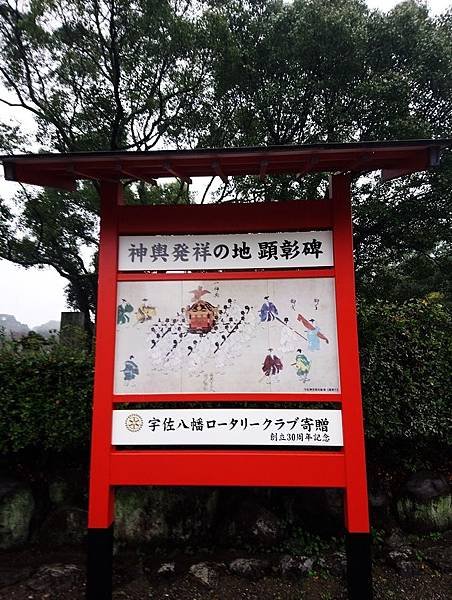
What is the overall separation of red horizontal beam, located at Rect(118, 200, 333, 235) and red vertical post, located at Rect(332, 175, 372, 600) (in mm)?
603

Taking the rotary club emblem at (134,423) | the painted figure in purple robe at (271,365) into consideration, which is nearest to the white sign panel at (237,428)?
the rotary club emblem at (134,423)

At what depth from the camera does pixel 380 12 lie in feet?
32.2

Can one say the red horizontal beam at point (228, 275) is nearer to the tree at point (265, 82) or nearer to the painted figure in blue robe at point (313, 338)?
the painted figure in blue robe at point (313, 338)

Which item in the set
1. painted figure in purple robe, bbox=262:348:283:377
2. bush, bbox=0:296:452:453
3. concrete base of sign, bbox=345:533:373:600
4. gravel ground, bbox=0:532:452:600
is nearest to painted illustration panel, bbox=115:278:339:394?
painted figure in purple robe, bbox=262:348:283:377

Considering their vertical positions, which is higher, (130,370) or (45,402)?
(130,370)

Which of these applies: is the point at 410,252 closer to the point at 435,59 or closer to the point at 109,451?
the point at 435,59

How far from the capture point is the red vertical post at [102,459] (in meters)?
3.10

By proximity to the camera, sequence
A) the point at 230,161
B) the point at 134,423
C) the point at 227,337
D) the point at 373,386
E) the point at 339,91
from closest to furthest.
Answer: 1. the point at 230,161
2. the point at 134,423
3. the point at 227,337
4. the point at 373,386
5. the point at 339,91

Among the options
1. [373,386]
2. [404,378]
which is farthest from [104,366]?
[404,378]

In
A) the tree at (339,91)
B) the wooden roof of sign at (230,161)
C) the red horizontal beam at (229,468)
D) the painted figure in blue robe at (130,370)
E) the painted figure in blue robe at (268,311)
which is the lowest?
the red horizontal beam at (229,468)

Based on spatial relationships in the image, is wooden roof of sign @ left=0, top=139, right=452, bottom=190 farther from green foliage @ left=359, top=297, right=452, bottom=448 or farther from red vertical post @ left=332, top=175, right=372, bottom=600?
green foliage @ left=359, top=297, right=452, bottom=448

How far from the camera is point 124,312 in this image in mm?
3293

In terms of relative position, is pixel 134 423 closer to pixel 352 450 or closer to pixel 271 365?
pixel 271 365

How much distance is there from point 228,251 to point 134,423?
1775 mm
